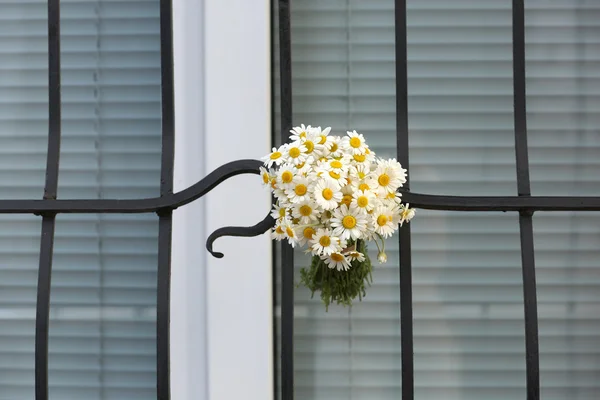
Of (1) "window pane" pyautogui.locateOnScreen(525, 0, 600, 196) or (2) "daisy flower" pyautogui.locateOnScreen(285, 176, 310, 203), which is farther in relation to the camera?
(1) "window pane" pyautogui.locateOnScreen(525, 0, 600, 196)

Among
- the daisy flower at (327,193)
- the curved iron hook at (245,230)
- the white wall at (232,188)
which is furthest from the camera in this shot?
the white wall at (232,188)

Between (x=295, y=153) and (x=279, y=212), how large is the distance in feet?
0.24

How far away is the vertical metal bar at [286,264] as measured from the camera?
101 centimetres

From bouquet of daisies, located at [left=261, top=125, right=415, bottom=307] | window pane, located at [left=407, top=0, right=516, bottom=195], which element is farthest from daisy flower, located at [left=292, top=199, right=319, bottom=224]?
window pane, located at [left=407, top=0, right=516, bottom=195]

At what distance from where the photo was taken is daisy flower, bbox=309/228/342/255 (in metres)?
0.86

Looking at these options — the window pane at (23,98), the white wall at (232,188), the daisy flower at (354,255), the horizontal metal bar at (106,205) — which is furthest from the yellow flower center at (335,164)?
the window pane at (23,98)

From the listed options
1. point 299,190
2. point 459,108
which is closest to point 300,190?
point 299,190

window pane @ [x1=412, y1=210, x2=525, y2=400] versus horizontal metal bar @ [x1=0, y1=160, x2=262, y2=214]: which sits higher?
horizontal metal bar @ [x1=0, y1=160, x2=262, y2=214]

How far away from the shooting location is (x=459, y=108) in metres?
1.20

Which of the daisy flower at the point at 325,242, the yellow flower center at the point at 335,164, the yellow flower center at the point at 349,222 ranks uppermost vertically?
the yellow flower center at the point at 335,164

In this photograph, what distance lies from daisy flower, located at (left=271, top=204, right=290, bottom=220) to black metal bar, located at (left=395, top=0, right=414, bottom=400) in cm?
19

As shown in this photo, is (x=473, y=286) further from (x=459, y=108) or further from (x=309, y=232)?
(x=309, y=232)

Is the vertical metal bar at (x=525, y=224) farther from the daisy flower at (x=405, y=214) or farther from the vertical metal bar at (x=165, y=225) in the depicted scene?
the vertical metal bar at (x=165, y=225)

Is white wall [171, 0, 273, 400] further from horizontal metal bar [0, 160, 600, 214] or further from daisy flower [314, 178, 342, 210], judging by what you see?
daisy flower [314, 178, 342, 210]
